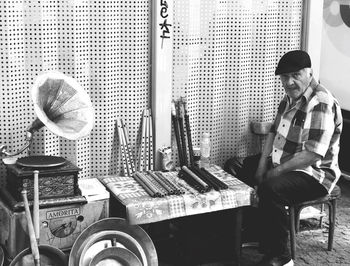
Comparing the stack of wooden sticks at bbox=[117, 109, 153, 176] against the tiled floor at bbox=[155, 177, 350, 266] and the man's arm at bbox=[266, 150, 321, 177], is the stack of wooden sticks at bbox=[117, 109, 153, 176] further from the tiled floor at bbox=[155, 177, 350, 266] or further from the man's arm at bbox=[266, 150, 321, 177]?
the man's arm at bbox=[266, 150, 321, 177]

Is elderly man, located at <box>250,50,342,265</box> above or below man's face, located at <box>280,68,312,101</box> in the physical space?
below

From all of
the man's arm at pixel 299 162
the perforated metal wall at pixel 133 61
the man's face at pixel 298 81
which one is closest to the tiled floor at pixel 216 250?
the man's arm at pixel 299 162

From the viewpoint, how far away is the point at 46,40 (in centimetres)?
466

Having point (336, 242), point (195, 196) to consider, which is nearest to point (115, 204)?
point (195, 196)

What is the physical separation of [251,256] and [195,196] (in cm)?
90

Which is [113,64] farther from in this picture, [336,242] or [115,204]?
[336,242]

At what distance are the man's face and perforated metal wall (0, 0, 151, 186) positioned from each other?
1.18m

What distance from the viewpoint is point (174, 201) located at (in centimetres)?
458

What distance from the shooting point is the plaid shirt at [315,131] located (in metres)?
4.76

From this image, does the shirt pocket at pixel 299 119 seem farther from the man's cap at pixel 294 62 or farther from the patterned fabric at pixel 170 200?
the patterned fabric at pixel 170 200

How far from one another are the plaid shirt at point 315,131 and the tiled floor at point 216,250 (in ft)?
2.14

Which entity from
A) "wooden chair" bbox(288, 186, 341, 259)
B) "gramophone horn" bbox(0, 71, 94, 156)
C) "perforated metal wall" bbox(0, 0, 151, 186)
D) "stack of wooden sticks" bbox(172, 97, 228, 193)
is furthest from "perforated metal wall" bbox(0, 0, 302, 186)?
"wooden chair" bbox(288, 186, 341, 259)

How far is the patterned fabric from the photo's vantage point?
14.6ft

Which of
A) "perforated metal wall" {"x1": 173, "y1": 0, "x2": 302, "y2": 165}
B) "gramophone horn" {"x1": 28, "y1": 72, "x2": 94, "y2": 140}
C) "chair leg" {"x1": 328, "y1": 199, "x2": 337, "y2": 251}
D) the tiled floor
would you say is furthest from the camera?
"perforated metal wall" {"x1": 173, "y1": 0, "x2": 302, "y2": 165}
